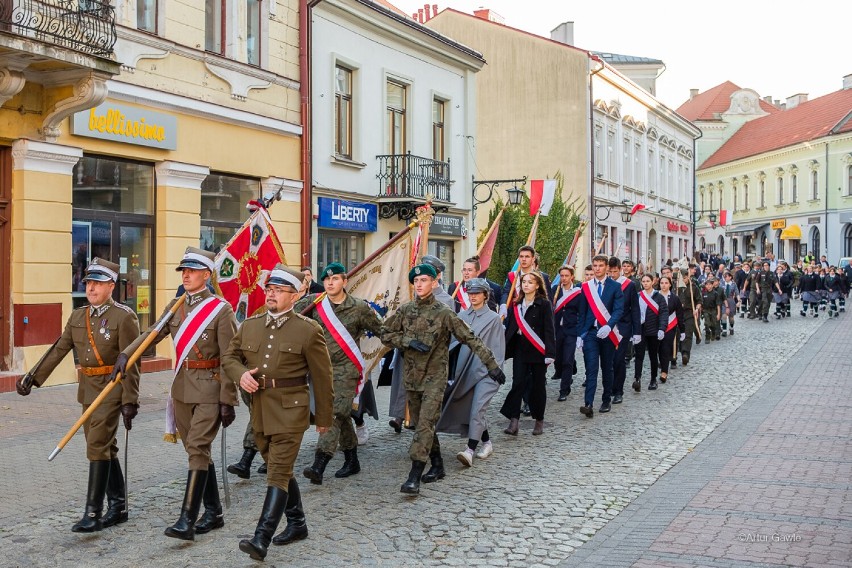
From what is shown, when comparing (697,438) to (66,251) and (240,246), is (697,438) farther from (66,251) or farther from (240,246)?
(66,251)

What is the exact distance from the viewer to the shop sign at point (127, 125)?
13.2 m

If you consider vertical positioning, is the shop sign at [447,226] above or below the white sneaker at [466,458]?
above

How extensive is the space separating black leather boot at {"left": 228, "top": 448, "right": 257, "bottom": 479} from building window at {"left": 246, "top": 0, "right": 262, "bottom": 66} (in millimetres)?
10560

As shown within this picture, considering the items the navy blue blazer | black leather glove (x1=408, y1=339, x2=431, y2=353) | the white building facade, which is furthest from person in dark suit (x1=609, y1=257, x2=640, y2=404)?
the white building facade

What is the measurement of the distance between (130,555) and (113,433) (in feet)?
3.06

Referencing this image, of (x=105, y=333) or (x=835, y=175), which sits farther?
(x=835, y=175)

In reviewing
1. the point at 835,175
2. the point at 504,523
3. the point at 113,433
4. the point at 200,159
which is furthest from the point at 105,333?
the point at 835,175

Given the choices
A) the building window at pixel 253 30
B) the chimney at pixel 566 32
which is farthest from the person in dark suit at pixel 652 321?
the chimney at pixel 566 32

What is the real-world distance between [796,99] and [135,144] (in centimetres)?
7192

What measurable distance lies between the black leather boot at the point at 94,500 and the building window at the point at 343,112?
13.7m

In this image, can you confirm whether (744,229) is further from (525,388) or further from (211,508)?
(211,508)

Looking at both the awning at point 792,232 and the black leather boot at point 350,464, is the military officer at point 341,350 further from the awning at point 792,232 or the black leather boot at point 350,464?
the awning at point 792,232

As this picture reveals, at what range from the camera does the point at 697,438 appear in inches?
385

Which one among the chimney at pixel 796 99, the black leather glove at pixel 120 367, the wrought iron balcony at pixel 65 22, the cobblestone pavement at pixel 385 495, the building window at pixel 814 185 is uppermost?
the chimney at pixel 796 99
